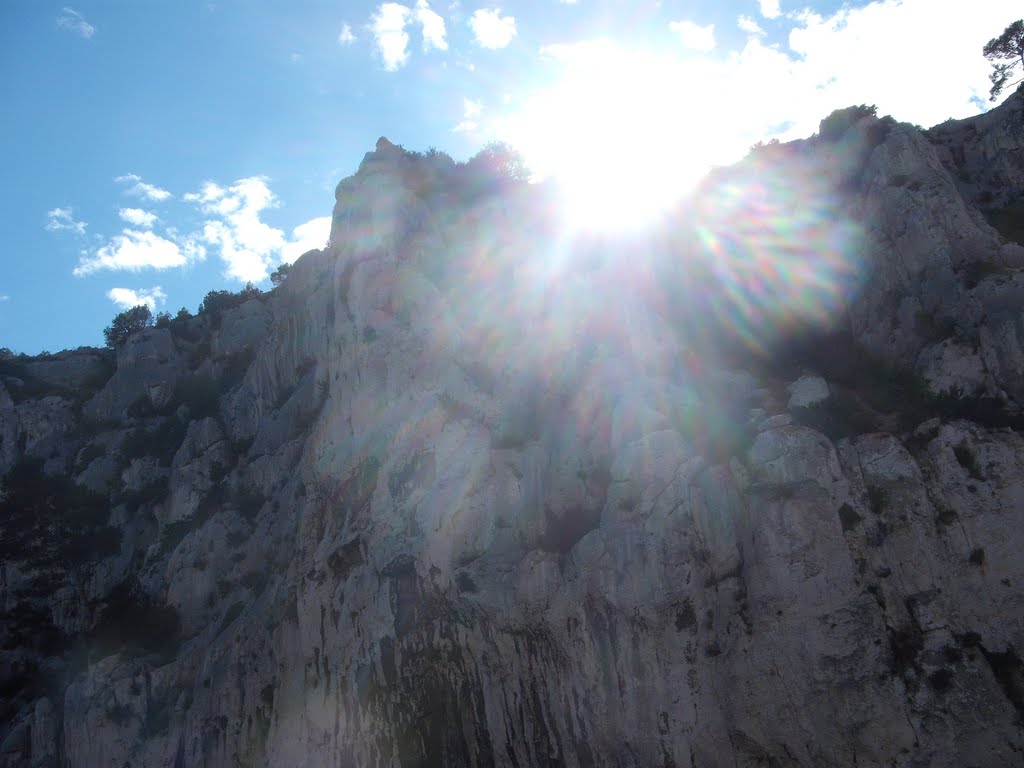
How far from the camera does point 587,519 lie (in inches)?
950

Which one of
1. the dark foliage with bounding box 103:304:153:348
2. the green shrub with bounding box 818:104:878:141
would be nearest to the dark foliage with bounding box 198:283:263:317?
the dark foliage with bounding box 103:304:153:348

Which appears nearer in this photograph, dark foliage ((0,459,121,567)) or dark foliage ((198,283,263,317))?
dark foliage ((0,459,121,567))

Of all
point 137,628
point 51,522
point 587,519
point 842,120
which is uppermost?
point 842,120

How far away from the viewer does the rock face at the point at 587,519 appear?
756 inches

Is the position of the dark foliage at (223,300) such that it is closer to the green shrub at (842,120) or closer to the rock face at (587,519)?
the rock face at (587,519)

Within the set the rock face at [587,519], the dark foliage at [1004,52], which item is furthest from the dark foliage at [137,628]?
the dark foliage at [1004,52]

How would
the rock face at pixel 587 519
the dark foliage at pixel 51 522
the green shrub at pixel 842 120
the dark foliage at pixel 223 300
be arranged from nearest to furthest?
the rock face at pixel 587 519
the green shrub at pixel 842 120
the dark foliage at pixel 51 522
the dark foliage at pixel 223 300

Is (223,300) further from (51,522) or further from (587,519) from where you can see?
(587,519)

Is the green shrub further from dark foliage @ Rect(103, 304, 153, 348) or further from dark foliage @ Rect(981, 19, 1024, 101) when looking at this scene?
dark foliage @ Rect(103, 304, 153, 348)

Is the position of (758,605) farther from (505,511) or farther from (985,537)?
(505,511)

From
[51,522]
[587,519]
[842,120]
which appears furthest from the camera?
[51,522]

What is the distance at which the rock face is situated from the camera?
1920cm

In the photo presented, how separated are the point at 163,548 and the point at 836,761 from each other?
3275 cm

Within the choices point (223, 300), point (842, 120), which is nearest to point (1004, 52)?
point (842, 120)
